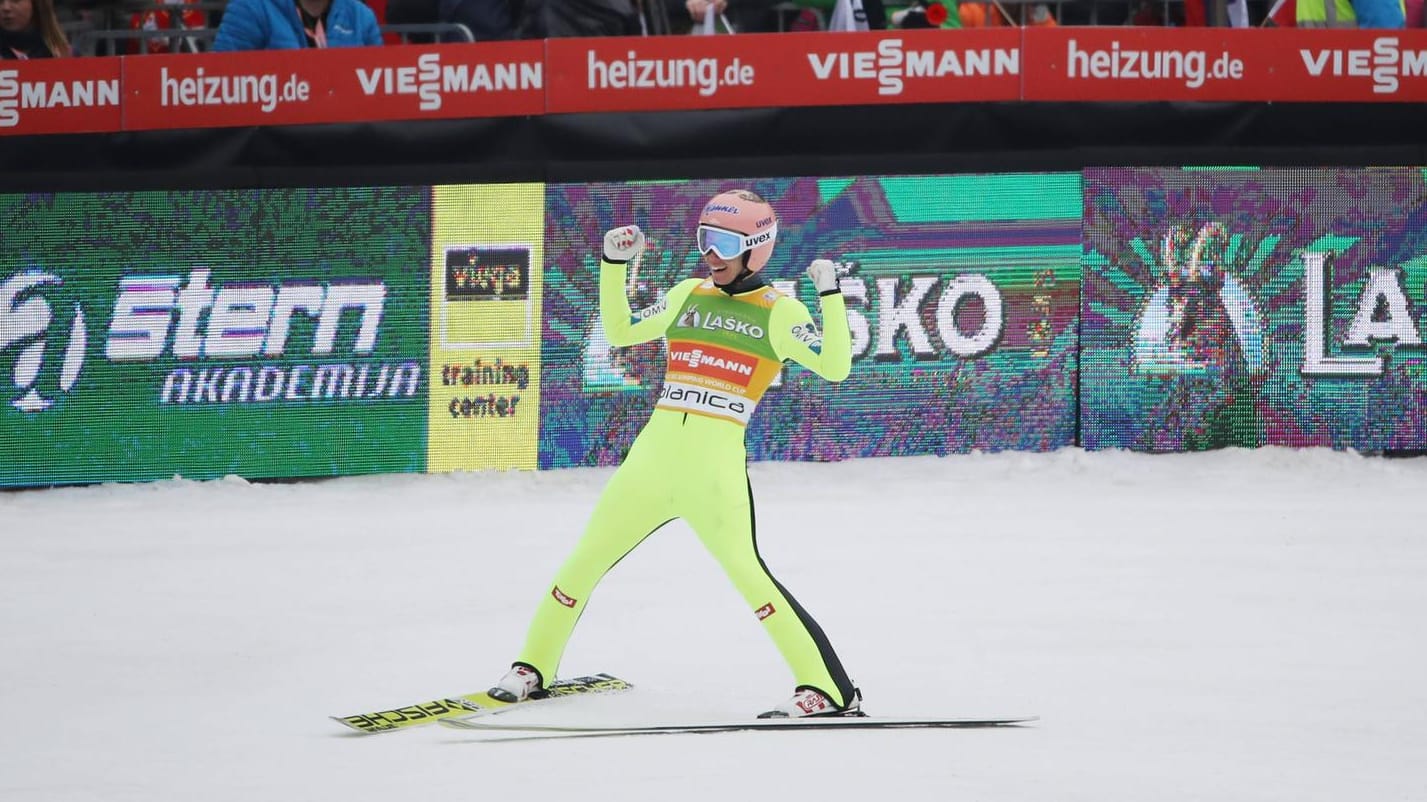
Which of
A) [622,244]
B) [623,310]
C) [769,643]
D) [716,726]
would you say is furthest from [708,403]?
[769,643]

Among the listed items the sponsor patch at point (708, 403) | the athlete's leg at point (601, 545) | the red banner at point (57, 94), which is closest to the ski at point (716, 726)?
the athlete's leg at point (601, 545)

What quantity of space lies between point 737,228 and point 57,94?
6403mm

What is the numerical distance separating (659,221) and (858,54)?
162 cm

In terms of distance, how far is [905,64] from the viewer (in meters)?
10.8

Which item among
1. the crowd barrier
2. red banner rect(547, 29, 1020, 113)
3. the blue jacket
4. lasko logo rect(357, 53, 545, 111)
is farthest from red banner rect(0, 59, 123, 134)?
red banner rect(547, 29, 1020, 113)

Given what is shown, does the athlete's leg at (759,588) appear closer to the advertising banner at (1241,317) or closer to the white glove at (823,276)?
the white glove at (823,276)

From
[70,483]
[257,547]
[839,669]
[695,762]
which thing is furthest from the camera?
[70,483]

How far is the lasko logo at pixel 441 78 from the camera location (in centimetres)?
1088

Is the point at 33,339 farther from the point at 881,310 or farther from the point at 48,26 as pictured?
the point at 881,310

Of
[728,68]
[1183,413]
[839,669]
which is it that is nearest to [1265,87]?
[1183,413]

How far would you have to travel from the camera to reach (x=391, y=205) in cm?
1078

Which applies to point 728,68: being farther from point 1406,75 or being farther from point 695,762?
point 695,762

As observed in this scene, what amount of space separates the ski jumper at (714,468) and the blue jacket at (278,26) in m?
5.87

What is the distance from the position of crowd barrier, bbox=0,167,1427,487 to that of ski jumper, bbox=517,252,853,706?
4500mm
